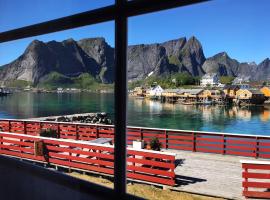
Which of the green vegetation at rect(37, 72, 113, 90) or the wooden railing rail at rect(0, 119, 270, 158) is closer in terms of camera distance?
the wooden railing rail at rect(0, 119, 270, 158)

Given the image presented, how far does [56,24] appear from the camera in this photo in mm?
1381

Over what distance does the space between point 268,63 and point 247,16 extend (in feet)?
99.5

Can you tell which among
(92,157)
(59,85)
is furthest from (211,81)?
(92,157)

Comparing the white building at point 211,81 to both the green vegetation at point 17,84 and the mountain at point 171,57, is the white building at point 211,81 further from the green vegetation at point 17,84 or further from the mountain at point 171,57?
the green vegetation at point 17,84

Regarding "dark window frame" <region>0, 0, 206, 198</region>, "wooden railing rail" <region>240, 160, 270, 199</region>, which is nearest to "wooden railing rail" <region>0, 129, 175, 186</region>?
"wooden railing rail" <region>240, 160, 270, 199</region>

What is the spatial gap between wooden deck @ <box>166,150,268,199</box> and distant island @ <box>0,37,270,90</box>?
123 feet

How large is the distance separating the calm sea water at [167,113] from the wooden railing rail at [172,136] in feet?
56.9

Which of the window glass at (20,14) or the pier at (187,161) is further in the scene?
the pier at (187,161)

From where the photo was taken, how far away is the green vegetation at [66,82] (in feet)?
159

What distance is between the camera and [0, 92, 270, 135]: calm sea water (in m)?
31.8

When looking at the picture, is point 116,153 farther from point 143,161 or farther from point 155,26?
point 155,26

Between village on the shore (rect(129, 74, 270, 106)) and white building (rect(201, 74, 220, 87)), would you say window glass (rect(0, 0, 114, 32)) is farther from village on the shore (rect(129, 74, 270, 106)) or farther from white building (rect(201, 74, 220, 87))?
white building (rect(201, 74, 220, 87))

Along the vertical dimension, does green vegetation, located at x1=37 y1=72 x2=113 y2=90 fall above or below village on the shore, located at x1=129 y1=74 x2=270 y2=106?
above

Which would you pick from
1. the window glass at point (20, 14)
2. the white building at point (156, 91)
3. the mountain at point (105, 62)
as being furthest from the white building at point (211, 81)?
the window glass at point (20, 14)
